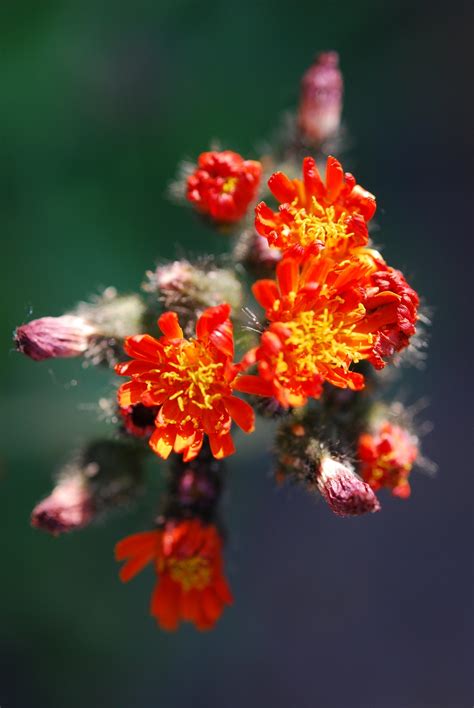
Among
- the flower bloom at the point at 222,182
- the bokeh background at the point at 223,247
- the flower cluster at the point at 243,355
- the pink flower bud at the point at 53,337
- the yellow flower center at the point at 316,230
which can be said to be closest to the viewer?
the flower cluster at the point at 243,355

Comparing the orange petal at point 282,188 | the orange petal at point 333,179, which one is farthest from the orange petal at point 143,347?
the orange petal at point 333,179

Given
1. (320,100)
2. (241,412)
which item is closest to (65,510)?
(241,412)

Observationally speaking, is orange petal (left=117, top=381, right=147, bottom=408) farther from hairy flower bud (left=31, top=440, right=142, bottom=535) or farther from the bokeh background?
the bokeh background

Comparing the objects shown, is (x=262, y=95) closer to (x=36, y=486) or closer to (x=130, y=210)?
(x=130, y=210)

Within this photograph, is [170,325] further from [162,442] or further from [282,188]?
[282,188]

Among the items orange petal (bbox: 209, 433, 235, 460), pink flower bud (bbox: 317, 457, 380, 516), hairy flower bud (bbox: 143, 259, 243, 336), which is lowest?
pink flower bud (bbox: 317, 457, 380, 516)

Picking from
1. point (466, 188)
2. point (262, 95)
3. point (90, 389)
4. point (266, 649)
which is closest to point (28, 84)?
point (262, 95)

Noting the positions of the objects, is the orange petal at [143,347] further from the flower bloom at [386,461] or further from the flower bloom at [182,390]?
the flower bloom at [386,461]

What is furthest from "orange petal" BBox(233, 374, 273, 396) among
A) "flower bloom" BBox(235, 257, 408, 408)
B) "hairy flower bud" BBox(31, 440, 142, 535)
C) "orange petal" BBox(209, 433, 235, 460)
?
"hairy flower bud" BBox(31, 440, 142, 535)
